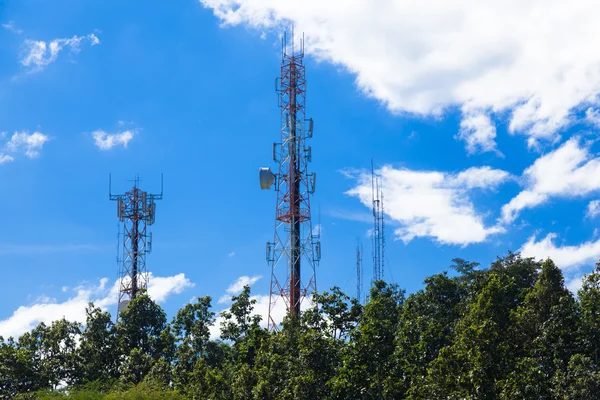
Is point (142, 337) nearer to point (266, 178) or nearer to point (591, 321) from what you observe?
point (266, 178)

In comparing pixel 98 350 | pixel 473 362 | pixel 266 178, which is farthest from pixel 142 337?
pixel 473 362

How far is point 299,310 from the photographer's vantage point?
128 feet

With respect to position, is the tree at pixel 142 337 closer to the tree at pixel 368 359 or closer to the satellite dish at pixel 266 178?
the satellite dish at pixel 266 178

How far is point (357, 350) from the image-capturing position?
2975 cm

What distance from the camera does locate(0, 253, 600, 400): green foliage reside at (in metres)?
24.8

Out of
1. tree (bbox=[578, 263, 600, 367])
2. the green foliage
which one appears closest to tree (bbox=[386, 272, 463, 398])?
the green foliage

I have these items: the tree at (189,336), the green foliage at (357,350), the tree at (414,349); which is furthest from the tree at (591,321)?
the tree at (189,336)

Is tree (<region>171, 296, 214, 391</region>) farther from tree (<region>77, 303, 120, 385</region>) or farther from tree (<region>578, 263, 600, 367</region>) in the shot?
tree (<region>578, 263, 600, 367</region>)

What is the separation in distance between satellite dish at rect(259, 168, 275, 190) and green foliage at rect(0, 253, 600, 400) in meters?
6.01

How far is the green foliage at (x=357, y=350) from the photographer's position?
2481 cm

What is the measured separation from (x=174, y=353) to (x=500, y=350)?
2118cm

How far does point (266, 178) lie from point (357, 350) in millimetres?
13803

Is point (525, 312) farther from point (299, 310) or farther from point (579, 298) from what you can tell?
point (299, 310)

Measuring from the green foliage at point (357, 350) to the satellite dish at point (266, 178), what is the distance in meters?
6.01
